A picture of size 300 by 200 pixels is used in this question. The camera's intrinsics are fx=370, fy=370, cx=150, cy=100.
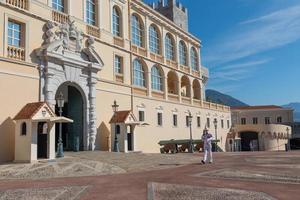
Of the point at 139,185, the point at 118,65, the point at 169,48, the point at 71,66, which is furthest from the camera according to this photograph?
the point at 169,48

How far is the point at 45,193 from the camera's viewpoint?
Result: 973 cm

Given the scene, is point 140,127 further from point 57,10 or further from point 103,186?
point 103,186

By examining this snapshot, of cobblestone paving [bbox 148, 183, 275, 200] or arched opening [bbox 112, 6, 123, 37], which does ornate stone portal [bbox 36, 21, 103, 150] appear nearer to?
arched opening [bbox 112, 6, 123, 37]

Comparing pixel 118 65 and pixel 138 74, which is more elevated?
pixel 118 65

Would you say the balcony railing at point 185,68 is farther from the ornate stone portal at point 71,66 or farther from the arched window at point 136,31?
the ornate stone portal at point 71,66

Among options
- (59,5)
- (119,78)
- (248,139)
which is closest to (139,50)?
(119,78)

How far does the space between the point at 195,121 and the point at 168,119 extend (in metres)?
7.67

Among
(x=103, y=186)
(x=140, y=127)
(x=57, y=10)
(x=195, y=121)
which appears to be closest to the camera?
(x=103, y=186)

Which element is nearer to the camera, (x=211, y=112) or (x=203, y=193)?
(x=203, y=193)

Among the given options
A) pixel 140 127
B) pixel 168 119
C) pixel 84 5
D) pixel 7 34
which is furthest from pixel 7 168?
pixel 168 119

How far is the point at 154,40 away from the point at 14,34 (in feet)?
61.6

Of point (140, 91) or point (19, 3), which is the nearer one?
point (19, 3)

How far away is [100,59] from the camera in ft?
87.8

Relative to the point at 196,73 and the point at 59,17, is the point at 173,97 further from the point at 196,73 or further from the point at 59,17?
the point at 59,17
